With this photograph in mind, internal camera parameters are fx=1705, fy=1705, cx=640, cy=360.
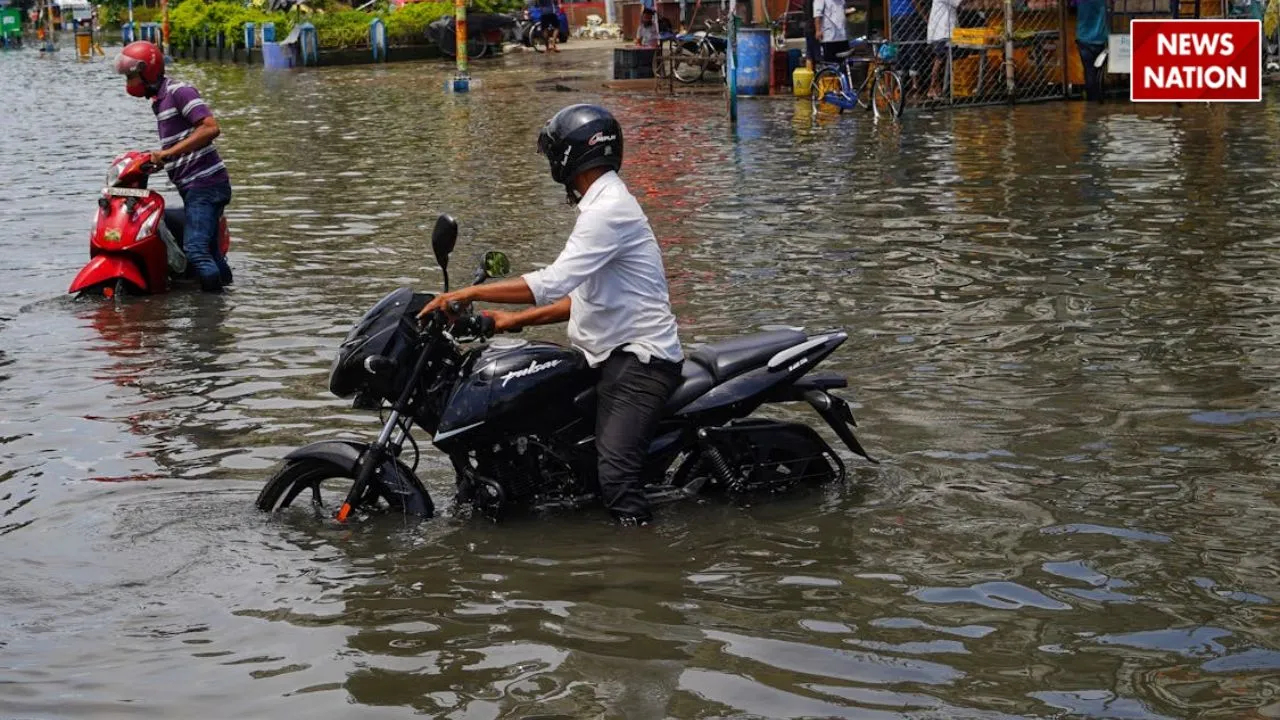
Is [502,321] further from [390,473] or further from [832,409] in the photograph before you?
[832,409]

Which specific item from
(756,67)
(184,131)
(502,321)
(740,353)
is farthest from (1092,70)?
(502,321)

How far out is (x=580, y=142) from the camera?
5957 millimetres

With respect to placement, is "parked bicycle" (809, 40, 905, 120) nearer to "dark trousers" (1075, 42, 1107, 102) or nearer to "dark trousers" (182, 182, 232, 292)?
"dark trousers" (1075, 42, 1107, 102)

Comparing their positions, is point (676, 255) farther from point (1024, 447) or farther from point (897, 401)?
point (1024, 447)

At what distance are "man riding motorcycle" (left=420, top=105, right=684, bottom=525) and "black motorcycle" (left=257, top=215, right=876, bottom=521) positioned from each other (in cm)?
11

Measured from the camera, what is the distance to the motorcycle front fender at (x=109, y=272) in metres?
11.3

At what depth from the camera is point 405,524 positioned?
635cm

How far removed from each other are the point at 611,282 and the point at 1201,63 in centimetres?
2021

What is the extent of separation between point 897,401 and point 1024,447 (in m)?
1.00

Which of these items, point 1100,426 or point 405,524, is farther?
point 1100,426

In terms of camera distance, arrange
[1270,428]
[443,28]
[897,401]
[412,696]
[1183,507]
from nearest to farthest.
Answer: [412,696], [1183,507], [1270,428], [897,401], [443,28]

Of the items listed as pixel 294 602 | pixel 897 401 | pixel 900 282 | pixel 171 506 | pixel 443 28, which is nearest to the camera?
pixel 294 602

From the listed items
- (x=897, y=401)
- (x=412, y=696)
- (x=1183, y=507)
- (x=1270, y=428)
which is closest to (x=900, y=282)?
(x=897, y=401)

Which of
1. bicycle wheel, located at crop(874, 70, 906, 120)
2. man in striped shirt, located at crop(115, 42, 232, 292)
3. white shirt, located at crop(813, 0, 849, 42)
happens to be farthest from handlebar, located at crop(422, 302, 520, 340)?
white shirt, located at crop(813, 0, 849, 42)
